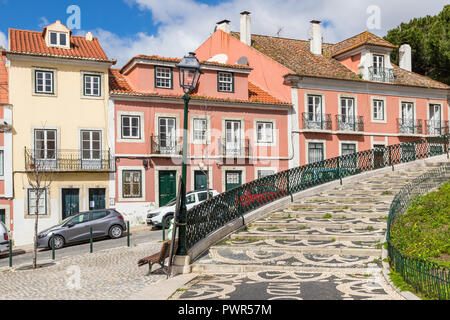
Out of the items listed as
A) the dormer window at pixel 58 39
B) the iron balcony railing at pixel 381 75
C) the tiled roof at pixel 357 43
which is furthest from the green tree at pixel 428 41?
the dormer window at pixel 58 39

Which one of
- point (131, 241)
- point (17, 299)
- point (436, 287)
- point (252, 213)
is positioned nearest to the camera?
point (436, 287)

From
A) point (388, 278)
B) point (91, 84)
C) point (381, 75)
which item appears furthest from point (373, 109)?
point (388, 278)

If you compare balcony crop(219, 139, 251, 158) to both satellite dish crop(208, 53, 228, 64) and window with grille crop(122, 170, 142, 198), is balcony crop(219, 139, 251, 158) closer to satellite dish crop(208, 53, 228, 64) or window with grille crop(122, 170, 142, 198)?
window with grille crop(122, 170, 142, 198)

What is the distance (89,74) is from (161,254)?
641 inches

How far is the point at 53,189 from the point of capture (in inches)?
926

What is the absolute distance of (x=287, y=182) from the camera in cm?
1747

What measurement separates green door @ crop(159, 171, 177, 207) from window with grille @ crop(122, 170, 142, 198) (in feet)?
3.53

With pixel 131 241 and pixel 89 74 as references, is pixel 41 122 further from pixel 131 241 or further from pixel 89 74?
pixel 131 241

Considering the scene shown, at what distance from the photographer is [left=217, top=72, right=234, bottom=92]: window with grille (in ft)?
91.4

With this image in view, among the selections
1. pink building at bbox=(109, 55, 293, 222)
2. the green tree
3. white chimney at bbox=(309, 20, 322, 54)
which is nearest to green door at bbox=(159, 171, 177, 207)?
pink building at bbox=(109, 55, 293, 222)

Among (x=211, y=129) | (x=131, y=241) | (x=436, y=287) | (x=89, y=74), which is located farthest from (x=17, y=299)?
(x=211, y=129)

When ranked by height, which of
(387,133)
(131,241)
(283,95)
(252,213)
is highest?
(283,95)

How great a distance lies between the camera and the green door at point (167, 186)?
2555 centimetres
